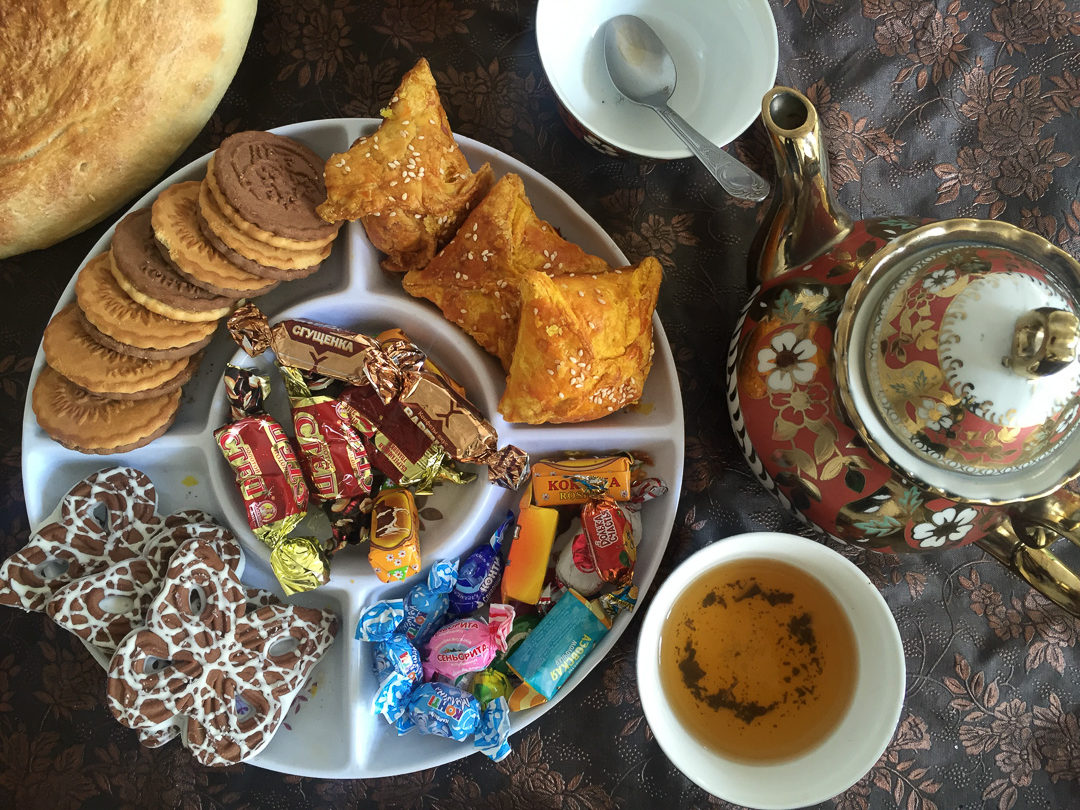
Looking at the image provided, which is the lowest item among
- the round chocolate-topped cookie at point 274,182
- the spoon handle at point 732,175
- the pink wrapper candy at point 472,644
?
the pink wrapper candy at point 472,644

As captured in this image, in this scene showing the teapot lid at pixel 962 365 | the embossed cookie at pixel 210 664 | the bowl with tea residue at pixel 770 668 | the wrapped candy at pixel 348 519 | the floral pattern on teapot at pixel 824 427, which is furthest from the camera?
the wrapped candy at pixel 348 519

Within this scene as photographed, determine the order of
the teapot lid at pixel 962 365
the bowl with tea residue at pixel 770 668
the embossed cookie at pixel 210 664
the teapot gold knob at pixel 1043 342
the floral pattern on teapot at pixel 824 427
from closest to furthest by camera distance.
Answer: the teapot gold knob at pixel 1043 342 < the teapot lid at pixel 962 365 < the floral pattern on teapot at pixel 824 427 < the bowl with tea residue at pixel 770 668 < the embossed cookie at pixel 210 664

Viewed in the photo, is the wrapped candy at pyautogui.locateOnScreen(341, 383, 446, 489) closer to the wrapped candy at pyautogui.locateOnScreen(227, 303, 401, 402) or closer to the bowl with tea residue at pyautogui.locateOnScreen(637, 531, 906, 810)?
the wrapped candy at pyautogui.locateOnScreen(227, 303, 401, 402)

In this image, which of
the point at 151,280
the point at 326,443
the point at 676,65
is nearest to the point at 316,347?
the point at 326,443

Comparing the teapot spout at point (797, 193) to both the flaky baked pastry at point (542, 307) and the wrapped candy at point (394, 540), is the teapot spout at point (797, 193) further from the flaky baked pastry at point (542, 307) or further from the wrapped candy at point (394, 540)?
the wrapped candy at point (394, 540)

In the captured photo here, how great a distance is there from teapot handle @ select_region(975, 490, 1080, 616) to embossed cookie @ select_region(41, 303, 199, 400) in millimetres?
1378

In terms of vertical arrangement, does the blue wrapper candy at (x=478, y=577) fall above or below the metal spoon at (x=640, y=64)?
below

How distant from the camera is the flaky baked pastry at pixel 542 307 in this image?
116 centimetres

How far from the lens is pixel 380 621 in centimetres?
126

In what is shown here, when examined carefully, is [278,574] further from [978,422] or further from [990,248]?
[990,248]

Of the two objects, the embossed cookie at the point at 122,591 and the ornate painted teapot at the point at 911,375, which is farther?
the embossed cookie at the point at 122,591

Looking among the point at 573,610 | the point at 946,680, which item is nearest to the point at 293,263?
the point at 573,610

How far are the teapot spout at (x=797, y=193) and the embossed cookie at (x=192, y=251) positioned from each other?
858mm

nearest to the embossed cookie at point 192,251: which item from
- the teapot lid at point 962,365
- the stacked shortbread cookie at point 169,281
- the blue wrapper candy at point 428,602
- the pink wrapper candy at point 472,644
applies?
the stacked shortbread cookie at point 169,281
